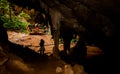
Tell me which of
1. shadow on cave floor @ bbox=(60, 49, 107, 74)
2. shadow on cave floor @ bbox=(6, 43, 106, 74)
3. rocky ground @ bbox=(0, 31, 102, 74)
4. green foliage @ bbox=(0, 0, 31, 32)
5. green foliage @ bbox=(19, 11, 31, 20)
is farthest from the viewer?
green foliage @ bbox=(19, 11, 31, 20)

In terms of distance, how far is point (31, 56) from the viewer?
27.6ft

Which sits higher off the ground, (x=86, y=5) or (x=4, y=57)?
(x=86, y=5)

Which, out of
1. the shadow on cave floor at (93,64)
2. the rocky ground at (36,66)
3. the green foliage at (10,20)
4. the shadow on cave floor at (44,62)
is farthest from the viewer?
the green foliage at (10,20)

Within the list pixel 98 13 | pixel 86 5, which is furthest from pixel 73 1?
pixel 98 13

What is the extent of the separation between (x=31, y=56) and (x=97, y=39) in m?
2.67

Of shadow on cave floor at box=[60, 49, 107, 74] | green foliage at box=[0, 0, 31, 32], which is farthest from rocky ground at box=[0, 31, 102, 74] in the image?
green foliage at box=[0, 0, 31, 32]

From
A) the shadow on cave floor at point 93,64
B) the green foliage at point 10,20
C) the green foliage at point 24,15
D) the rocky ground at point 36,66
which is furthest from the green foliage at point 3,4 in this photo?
the rocky ground at point 36,66

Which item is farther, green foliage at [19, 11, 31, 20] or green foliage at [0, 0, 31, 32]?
green foliage at [19, 11, 31, 20]

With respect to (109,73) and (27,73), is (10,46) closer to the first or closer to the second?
(27,73)

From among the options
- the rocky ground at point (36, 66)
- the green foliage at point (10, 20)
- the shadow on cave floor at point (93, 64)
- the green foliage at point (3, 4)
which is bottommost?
the shadow on cave floor at point (93, 64)

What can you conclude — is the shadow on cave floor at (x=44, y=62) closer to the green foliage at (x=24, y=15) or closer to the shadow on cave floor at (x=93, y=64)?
the shadow on cave floor at (x=93, y=64)

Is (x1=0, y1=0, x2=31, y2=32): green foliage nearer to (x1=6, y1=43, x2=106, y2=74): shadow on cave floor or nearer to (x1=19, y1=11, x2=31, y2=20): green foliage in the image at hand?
(x1=19, y1=11, x2=31, y2=20): green foliage

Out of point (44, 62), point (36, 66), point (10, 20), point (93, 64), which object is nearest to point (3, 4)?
point (10, 20)

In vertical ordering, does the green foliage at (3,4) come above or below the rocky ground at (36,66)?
above
